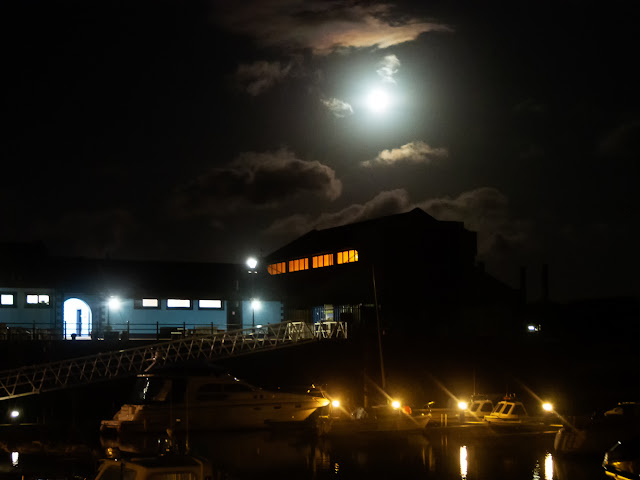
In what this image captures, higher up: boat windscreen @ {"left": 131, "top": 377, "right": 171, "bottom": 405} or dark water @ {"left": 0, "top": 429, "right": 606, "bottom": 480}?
boat windscreen @ {"left": 131, "top": 377, "right": 171, "bottom": 405}

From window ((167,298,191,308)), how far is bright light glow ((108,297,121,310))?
321cm

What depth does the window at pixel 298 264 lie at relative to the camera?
68.6 metres

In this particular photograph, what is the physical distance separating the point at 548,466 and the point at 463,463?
2.90 metres

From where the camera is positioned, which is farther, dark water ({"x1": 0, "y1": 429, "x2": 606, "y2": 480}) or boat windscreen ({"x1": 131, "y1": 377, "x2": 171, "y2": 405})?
boat windscreen ({"x1": 131, "y1": 377, "x2": 171, "y2": 405})

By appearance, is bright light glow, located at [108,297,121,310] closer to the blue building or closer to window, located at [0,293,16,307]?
the blue building

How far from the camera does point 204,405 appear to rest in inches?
1458

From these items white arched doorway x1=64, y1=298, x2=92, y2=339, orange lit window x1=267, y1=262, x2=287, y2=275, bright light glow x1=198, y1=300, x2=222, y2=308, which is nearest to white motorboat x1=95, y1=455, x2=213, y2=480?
white arched doorway x1=64, y1=298, x2=92, y2=339

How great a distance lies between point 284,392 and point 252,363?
8.89 meters

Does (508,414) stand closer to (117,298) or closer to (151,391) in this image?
(151,391)

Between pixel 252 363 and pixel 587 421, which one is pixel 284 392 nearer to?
pixel 252 363

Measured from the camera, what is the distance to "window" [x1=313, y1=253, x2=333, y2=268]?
66250mm

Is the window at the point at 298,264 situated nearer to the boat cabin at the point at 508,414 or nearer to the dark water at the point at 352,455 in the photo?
the boat cabin at the point at 508,414

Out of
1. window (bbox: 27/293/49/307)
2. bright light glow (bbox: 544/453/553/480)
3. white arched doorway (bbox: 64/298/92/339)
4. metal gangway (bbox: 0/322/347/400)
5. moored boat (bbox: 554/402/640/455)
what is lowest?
bright light glow (bbox: 544/453/553/480)

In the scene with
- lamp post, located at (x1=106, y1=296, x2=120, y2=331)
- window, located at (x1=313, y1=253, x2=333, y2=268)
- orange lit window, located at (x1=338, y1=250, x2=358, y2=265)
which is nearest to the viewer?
lamp post, located at (x1=106, y1=296, x2=120, y2=331)
